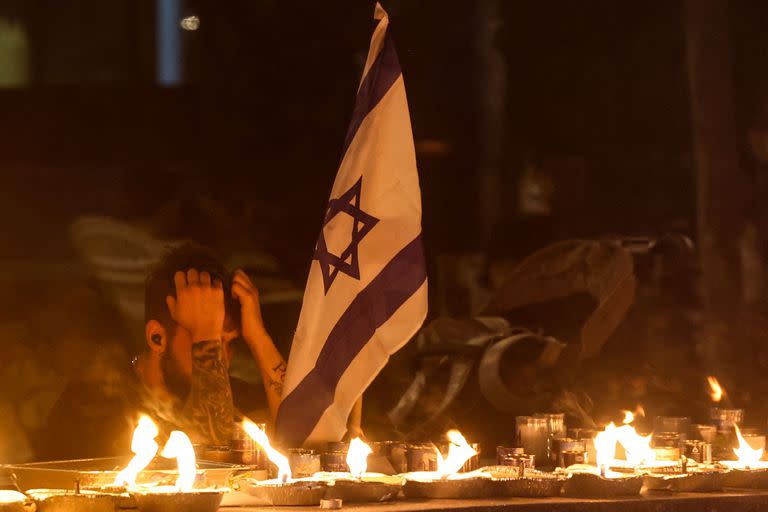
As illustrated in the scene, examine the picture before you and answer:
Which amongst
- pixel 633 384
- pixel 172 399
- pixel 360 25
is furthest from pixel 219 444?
pixel 633 384

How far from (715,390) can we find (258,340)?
2.28 meters

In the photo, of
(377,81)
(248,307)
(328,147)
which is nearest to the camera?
(377,81)

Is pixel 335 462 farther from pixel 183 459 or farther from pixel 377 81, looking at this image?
pixel 377 81

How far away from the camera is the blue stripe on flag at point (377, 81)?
203 inches

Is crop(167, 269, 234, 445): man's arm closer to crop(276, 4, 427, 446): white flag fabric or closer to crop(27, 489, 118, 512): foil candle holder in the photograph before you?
crop(276, 4, 427, 446): white flag fabric

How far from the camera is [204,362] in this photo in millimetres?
5590

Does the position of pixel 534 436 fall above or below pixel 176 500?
above

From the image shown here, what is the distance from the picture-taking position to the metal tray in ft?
13.8

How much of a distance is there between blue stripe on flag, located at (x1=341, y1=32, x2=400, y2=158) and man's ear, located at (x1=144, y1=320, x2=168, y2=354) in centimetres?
104

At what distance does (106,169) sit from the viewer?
5.59 meters

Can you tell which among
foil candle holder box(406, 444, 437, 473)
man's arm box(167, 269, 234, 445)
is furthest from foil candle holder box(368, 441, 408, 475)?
man's arm box(167, 269, 234, 445)

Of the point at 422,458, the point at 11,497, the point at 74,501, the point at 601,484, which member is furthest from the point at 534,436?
the point at 11,497

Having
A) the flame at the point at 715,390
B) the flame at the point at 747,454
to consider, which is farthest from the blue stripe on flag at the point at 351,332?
the flame at the point at 715,390

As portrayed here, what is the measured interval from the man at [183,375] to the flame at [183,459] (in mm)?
Result: 1217
